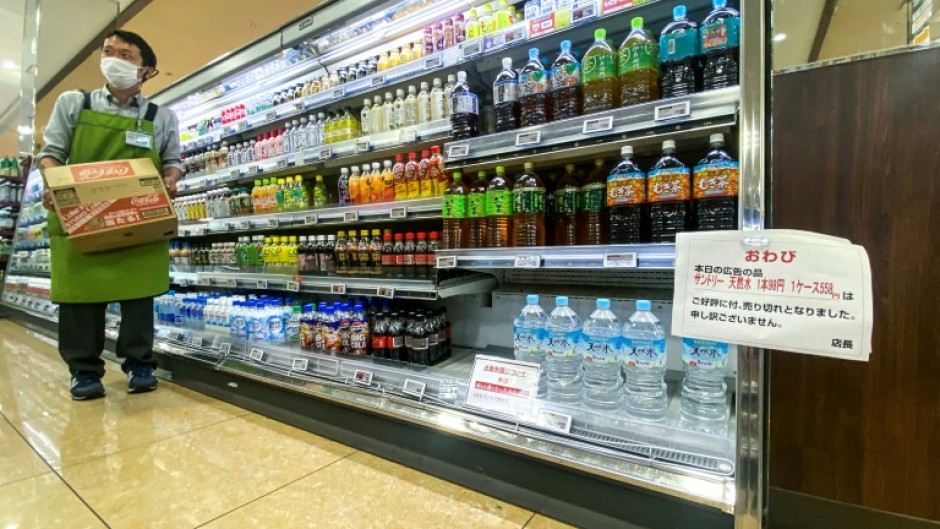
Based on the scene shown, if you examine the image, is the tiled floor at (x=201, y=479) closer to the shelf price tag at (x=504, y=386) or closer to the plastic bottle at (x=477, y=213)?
the shelf price tag at (x=504, y=386)

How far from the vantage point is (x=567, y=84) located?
5.08 feet

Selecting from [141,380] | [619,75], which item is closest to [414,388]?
[619,75]

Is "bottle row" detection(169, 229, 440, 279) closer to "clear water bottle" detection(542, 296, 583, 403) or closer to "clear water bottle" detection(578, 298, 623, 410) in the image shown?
"clear water bottle" detection(542, 296, 583, 403)

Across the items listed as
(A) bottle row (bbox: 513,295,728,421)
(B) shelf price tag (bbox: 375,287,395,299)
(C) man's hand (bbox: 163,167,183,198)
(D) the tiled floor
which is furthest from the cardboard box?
(A) bottle row (bbox: 513,295,728,421)

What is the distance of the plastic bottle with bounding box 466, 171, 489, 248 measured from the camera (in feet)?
5.67

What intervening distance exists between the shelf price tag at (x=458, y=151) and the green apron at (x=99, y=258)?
1.83 metres

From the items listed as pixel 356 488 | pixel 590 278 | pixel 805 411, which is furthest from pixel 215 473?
pixel 805 411

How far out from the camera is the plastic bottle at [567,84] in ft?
5.06

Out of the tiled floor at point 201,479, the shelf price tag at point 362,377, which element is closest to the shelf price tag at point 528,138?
the shelf price tag at point 362,377

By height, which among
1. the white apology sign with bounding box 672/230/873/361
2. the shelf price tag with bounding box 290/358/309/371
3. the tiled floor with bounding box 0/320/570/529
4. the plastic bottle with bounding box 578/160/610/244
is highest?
the plastic bottle with bounding box 578/160/610/244

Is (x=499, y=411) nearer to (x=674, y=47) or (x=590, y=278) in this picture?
(x=590, y=278)

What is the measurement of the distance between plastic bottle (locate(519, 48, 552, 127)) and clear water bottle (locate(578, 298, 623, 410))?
796 mm

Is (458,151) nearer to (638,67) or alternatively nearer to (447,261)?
(447,261)

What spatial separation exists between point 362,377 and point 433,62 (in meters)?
1.49
